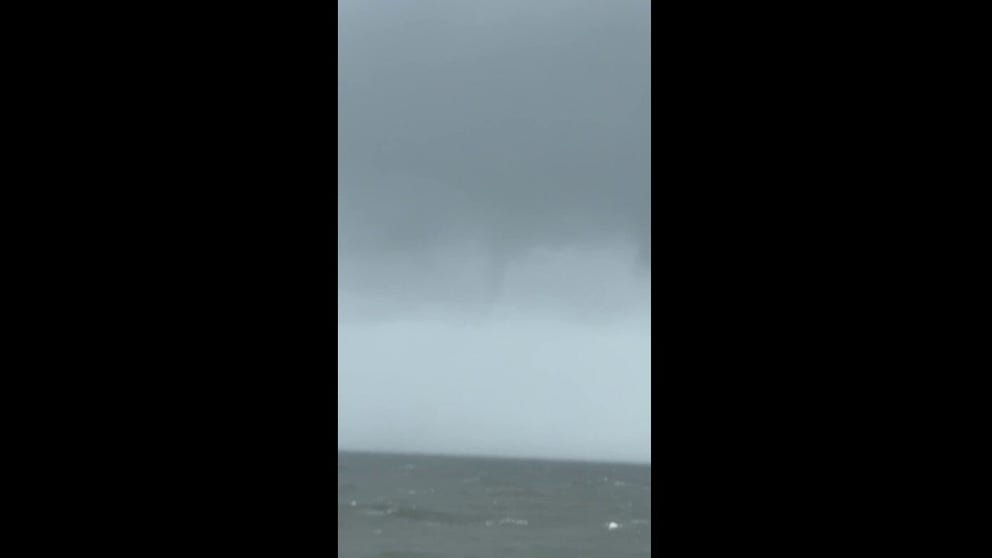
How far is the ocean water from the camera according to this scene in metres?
30.5

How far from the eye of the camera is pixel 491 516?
125 feet

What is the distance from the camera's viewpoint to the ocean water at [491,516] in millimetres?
30500
